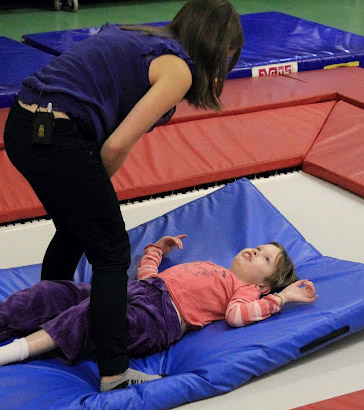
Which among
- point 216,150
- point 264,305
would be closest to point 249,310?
point 264,305

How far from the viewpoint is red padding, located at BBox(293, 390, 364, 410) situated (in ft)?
6.21

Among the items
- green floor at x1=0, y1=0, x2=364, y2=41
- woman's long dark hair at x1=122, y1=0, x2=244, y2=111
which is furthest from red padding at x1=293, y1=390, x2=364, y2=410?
green floor at x1=0, y1=0, x2=364, y2=41

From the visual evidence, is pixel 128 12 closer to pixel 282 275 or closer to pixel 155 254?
pixel 155 254

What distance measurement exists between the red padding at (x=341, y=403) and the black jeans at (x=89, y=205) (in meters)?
0.51

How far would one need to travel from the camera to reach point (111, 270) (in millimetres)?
1921

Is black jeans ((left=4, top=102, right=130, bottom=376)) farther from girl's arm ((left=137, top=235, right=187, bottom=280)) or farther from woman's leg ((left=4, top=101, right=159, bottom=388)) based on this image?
girl's arm ((left=137, top=235, right=187, bottom=280))

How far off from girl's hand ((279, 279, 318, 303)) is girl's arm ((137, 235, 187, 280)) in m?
0.44

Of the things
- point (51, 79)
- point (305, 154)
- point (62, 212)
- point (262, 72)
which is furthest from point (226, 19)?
point (262, 72)

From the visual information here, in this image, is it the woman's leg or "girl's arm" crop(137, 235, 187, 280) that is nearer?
the woman's leg

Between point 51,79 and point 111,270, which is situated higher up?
point 51,79

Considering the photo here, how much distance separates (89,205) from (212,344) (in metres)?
0.58

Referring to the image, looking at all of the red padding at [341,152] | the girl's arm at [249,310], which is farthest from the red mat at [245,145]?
the girl's arm at [249,310]

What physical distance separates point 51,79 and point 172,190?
158 cm

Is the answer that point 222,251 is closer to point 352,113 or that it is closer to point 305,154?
point 305,154
